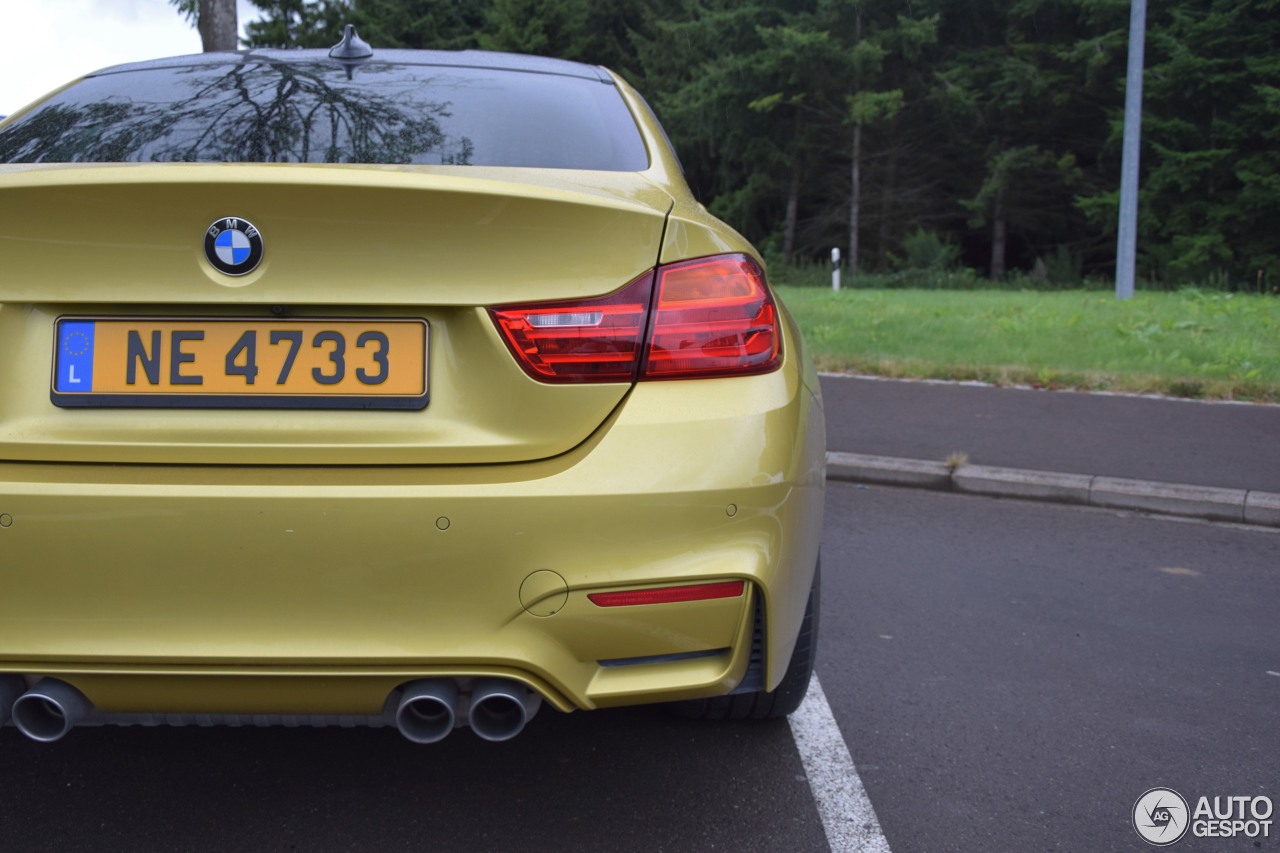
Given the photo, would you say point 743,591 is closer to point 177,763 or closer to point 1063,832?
point 1063,832

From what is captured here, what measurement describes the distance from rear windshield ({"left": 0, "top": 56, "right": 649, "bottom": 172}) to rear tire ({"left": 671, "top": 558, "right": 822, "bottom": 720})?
3.45 feet

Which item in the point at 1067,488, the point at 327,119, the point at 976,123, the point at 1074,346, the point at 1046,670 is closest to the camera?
the point at 327,119

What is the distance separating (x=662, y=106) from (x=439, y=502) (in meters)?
49.2

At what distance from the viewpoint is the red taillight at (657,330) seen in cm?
200

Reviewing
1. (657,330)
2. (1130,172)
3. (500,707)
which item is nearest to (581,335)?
(657,330)

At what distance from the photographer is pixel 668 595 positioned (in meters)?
2.00

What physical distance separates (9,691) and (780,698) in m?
1.59

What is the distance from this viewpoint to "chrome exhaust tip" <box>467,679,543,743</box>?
6.56 feet

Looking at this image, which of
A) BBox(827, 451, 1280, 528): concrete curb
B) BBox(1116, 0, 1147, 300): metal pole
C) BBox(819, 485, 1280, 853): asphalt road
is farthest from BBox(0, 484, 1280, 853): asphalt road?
BBox(1116, 0, 1147, 300): metal pole

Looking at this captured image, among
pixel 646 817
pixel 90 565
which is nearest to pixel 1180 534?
pixel 646 817

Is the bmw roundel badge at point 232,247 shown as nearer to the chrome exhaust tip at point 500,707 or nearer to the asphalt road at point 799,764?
the chrome exhaust tip at point 500,707

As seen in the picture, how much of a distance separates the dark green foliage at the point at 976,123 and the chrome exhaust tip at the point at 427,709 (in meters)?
34.1

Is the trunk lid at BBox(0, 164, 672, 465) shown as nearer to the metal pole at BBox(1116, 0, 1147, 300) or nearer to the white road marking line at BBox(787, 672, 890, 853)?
the white road marking line at BBox(787, 672, 890, 853)

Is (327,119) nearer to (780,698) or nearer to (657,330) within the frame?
(657,330)
